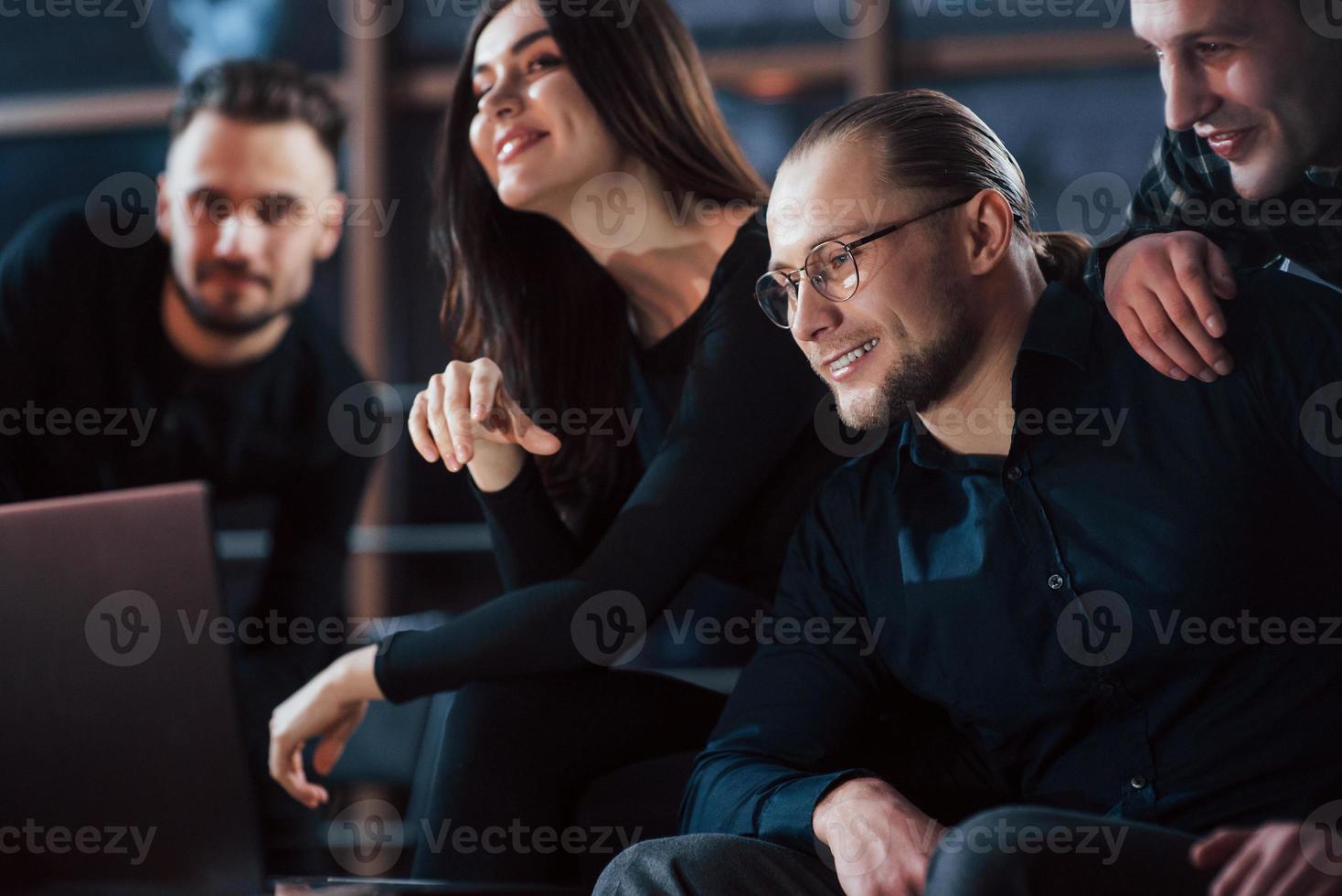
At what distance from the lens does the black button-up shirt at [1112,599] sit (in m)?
1.14

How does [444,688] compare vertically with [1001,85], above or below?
below

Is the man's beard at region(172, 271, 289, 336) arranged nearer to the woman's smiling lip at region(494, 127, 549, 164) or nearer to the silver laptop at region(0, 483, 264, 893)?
the woman's smiling lip at region(494, 127, 549, 164)

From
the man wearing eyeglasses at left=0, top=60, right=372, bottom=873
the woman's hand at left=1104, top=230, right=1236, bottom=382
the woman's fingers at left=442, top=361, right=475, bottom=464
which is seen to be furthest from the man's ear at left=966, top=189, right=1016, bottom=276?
the man wearing eyeglasses at left=0, top=60, right=372, bottom=873

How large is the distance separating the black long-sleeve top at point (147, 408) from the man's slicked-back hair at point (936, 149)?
4.69 ft

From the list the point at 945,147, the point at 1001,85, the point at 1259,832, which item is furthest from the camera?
the point at 1001,85

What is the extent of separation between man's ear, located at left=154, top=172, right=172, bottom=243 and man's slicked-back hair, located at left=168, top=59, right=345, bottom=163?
142 millimetres

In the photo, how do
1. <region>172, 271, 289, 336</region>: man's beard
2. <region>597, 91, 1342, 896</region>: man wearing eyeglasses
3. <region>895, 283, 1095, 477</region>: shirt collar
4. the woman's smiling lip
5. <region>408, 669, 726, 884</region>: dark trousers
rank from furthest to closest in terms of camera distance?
<region>172, 271, 289, 336</region>: man's beard, the woman's smiling lip, <region>408, 669, 726, 884</region>: dark trousers, <region>895, 283, 1095, 477</region>: shirt collar, <region>597, 91, 1342, 896</region>: man wearing eyeglasses

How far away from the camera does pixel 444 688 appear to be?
1.48m

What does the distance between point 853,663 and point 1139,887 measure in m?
0.47

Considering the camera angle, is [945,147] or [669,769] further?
[669,769]

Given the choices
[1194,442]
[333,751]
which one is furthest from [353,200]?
[1194,442]

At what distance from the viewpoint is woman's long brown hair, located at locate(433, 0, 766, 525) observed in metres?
1.67

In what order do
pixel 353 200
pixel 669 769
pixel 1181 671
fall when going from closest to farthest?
pixel 1181 671, pixel 669 769, pixel 353 200

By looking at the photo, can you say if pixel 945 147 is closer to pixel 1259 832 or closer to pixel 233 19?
pixel 1259 832
